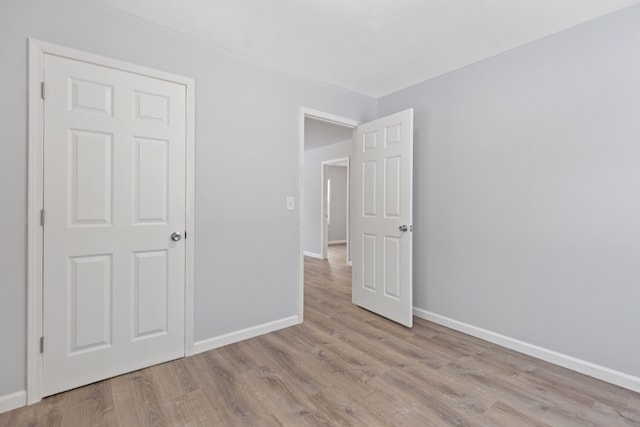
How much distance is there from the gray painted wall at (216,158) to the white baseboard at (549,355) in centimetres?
154

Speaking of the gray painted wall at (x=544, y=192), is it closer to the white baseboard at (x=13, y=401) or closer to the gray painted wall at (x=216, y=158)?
the gray painted wall at (x=216, y=158)

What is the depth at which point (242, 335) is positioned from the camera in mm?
2641

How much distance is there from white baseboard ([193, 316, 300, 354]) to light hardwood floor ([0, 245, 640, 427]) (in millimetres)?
61

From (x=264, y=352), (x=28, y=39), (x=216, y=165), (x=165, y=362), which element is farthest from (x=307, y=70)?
(x=165, y=362)

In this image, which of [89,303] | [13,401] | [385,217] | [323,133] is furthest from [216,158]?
[323,133]

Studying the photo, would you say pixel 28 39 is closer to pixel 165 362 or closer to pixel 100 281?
pixel 100 281

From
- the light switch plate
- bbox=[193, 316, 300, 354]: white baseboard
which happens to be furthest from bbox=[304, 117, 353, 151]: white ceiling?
bbox=[193, 316, 300, 354]: white baseboard

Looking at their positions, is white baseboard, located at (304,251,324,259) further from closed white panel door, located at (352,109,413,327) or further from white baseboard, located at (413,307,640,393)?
white baseboard, located at (413,307,640,393)

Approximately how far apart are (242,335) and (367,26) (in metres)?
2.65

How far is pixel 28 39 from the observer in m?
1.77

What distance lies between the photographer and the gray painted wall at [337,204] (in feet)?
30.2

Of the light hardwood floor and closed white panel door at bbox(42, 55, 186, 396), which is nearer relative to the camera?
the light hardwood floor

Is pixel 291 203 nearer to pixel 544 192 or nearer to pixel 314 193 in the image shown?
pixel 544 192

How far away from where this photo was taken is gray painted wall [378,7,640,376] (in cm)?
201
